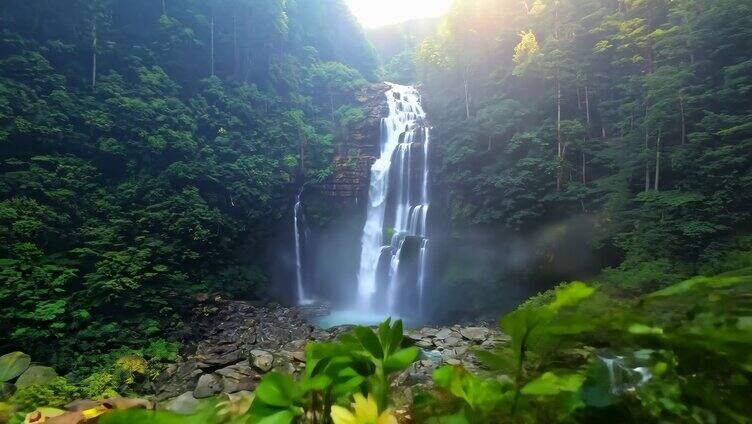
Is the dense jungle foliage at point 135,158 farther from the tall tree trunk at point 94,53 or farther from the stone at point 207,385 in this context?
the stone at point 207,385

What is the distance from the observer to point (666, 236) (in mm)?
8586

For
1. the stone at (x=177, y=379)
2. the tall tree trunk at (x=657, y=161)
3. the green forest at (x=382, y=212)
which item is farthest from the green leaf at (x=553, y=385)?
the tall tree trunk at (x=657, y=161)

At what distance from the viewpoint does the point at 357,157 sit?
65.3 ft

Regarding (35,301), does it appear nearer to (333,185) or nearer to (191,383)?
(191,383)

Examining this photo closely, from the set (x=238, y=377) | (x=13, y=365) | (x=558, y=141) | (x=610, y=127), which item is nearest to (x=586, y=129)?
(x=610, y=127)

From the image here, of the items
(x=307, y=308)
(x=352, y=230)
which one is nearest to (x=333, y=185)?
(x=352, y=230)

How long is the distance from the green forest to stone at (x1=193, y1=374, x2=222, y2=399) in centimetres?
13

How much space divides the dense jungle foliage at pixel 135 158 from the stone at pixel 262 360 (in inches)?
159

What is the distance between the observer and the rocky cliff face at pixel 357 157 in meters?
18.9

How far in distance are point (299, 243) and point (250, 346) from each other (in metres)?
8.76

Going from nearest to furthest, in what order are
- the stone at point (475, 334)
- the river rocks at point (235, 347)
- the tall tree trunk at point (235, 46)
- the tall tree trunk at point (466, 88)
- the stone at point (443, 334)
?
the river rocks at point (235, 347) < the stone at point (475, 334) < the stone at point (443, 334) < the tall tree trunk at point (466, 88) < the tall tree trunk at point (235, 46)

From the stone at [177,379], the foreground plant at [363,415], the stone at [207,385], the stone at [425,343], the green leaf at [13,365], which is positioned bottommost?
the stone at [177,379]

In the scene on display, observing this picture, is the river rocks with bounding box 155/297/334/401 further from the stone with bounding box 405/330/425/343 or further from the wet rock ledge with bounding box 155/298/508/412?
the stone with bounding box 405/330/425/343

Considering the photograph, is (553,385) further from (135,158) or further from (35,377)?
(135,158)
